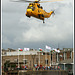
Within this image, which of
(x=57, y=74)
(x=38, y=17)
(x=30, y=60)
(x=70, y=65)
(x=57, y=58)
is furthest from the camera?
(x=57, y=58)

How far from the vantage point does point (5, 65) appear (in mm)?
59531

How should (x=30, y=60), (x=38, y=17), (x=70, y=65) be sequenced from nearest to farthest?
1. (x=38, y=17)
2. (x=70, y=65)
3. (x=30, y=60)

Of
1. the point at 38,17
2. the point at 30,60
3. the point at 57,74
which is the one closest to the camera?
the point at 38,17

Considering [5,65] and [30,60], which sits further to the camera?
[30,60]

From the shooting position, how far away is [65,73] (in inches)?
1982

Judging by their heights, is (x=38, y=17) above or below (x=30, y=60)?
above

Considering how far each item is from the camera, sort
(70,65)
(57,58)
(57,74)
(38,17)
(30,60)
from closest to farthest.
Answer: (38,17), (57,74), (70,65), (30,60), (57,58)

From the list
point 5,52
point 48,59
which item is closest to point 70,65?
point 48,59

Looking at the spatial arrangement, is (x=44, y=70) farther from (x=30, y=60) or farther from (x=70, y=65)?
(x=30, y=60)

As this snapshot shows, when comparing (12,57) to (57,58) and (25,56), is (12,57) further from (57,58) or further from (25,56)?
(57,58)

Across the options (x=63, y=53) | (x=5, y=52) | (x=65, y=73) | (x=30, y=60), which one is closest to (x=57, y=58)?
(x=63, y=53)

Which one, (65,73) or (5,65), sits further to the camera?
(5,65)

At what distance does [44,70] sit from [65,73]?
154 inches

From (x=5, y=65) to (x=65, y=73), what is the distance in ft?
48.2
